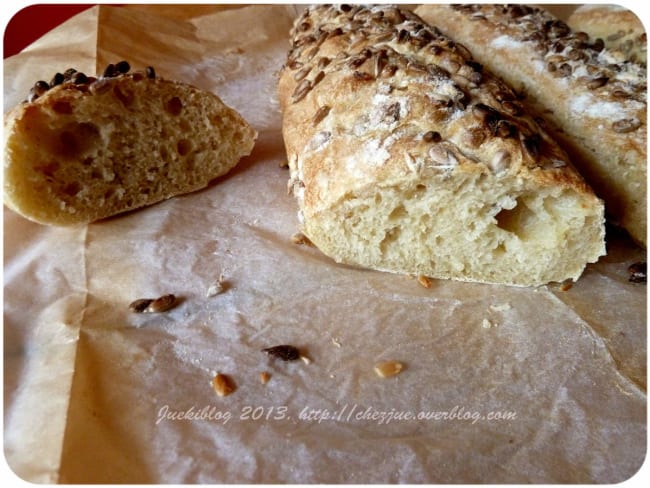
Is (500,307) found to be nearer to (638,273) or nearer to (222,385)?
(638,273)

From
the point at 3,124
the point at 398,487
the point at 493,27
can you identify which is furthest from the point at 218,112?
the point at 398,487

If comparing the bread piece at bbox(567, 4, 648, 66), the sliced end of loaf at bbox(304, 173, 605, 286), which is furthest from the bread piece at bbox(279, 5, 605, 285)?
the bread piece at bbox(567, 4, 648, 66)

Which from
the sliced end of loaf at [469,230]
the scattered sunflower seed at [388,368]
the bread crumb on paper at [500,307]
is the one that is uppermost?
the sliced end of loaf at [469,230]

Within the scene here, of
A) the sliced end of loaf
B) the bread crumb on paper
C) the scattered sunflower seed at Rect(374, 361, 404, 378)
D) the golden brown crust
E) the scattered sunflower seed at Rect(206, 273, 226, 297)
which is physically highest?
the golden brown crust

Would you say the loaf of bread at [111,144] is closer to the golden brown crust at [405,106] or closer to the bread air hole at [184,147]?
the bread air hole at [184,147]

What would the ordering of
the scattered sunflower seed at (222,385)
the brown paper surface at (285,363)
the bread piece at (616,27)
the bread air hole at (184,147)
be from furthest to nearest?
the bread piece at (616,27)
the bread air hole at (184,147)
the scattered sunflower seed at (222,385)
the brown paper surface at (285,363)

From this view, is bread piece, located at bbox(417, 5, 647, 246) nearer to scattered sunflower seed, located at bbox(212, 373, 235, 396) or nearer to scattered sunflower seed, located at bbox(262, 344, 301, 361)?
scattered sunflower seed, located at bbox(262, 344, 301, 361)

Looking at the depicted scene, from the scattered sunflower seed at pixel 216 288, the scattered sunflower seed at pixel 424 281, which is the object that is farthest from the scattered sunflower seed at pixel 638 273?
the scattered sunflower seed at pixel 216 288

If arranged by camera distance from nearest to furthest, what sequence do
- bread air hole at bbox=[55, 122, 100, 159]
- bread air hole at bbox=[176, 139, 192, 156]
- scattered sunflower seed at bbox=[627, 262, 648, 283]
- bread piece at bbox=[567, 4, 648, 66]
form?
scattered sunflower seed at bbox=[627, 262, 648, 283], bread air hole at bbox=[55, 122, 100, 159], bread air hole at bbox=[176, 139, 192, 156], bread piece at bbox=[567, 4, 648, 66]

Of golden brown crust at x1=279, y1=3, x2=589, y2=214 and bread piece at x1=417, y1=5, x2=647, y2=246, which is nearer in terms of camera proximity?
golden brown crust at x1=279, y1=3, x2=589, y2=214
